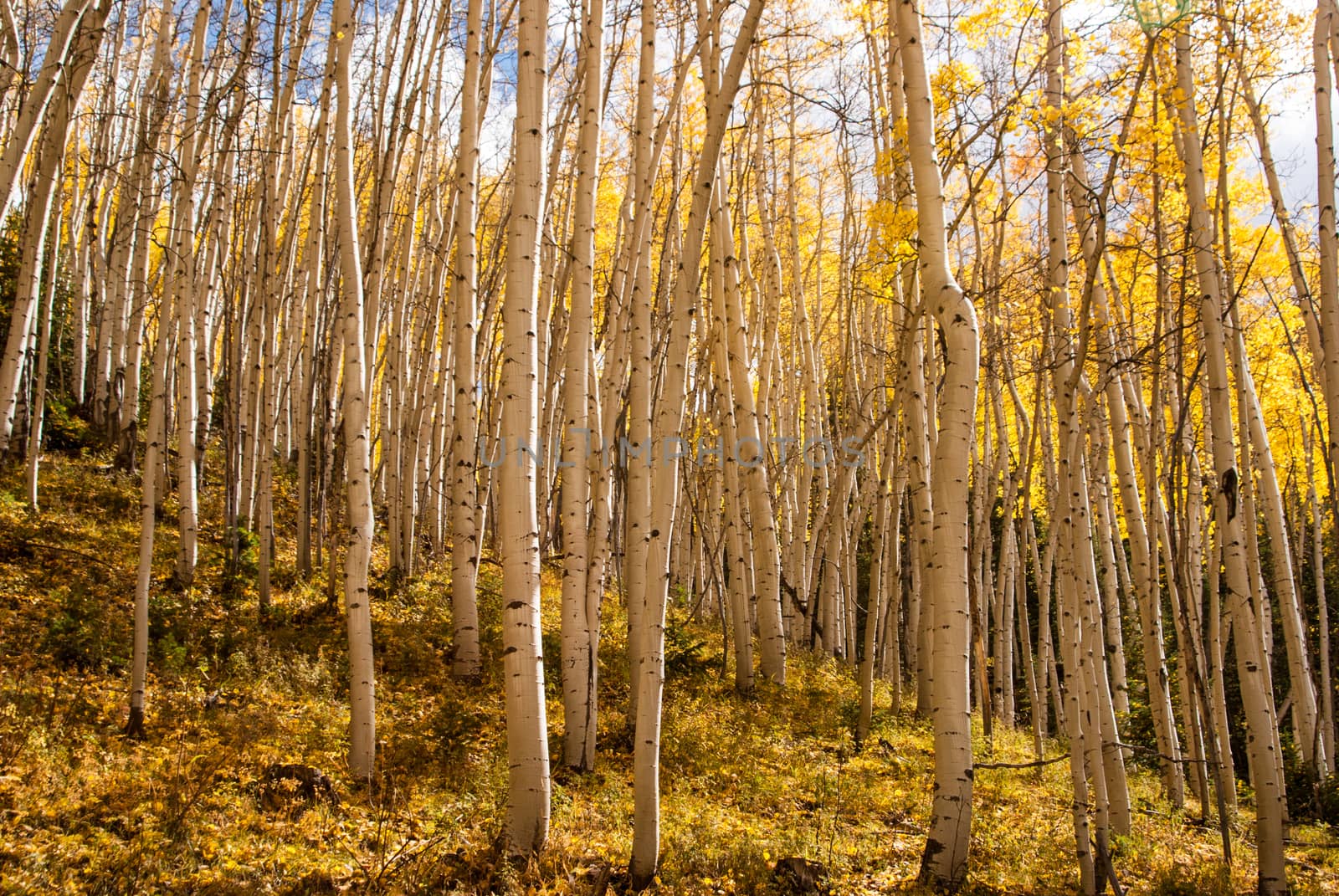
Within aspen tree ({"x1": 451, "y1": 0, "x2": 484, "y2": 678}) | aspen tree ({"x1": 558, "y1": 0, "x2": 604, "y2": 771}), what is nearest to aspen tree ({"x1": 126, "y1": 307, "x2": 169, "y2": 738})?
aspen tree ({"x1": 451, "y1": 0, "x2": 484, "y2": 678})

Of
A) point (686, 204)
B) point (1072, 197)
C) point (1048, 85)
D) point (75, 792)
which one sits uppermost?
point (686, 204)

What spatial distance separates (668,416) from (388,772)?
2.80 metres

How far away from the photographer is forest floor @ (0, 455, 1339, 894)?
3.46m

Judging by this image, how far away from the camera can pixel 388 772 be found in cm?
470

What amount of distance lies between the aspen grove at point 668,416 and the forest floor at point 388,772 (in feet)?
0.20

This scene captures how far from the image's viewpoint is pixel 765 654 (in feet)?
25.8

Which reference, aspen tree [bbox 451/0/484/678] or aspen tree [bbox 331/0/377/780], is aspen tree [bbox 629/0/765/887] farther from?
aspen tree [bbox 451/0/484/678]

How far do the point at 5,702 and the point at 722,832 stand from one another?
4000mm

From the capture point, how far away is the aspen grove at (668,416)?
12.5 ft

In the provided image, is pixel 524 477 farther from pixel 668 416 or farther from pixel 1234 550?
pixel 1234 550

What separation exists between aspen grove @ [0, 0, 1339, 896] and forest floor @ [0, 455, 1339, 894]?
60mm

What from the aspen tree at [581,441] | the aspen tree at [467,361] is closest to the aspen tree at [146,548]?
the aspen tree at [467,361]

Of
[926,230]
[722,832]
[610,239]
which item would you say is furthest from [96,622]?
[610,239]

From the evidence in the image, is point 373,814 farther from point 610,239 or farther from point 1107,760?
point 610,239
